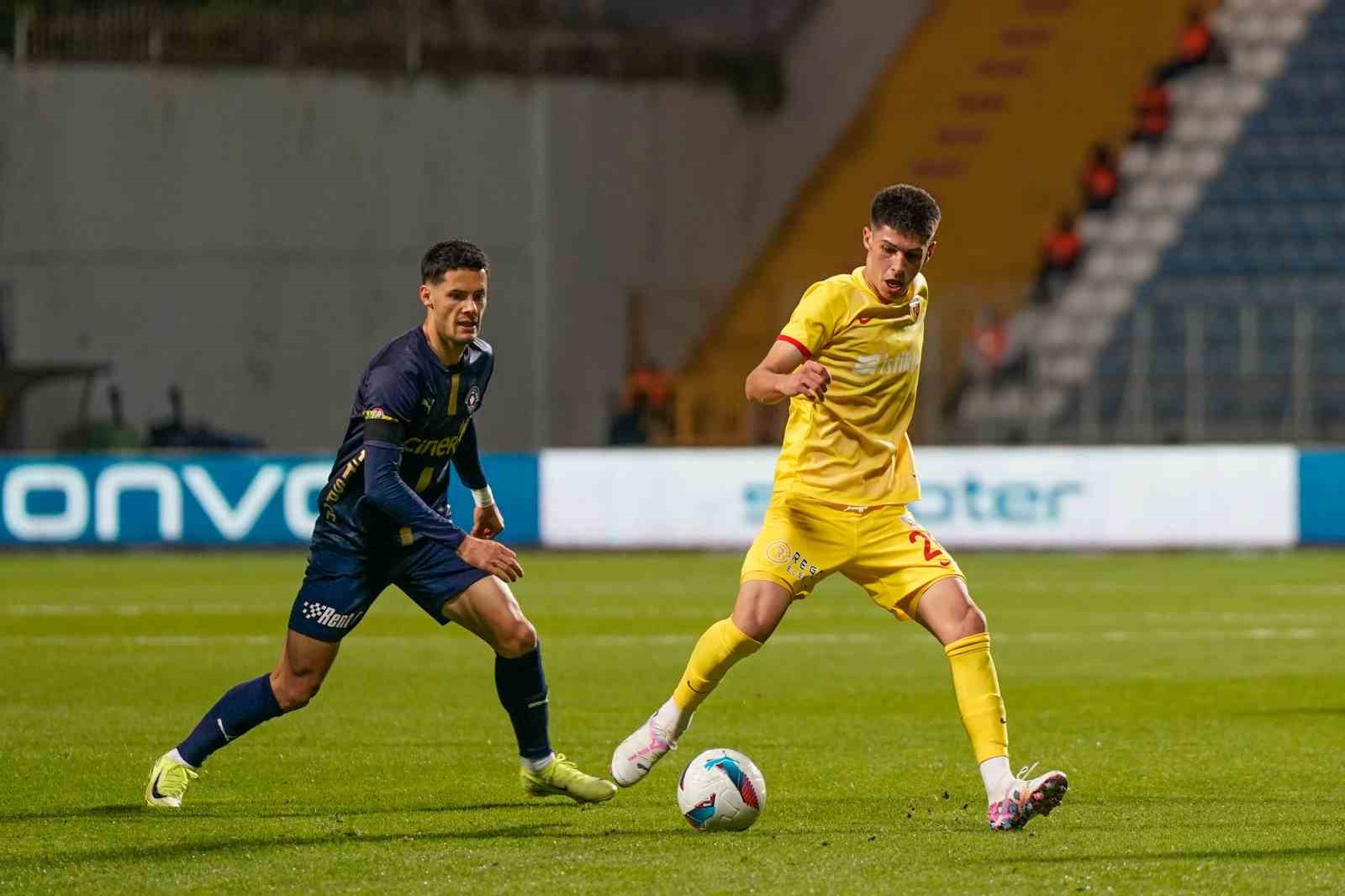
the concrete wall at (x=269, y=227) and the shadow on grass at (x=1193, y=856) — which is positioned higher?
the concrete wall at (x=269, y=227)

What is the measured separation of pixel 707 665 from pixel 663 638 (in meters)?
6.62

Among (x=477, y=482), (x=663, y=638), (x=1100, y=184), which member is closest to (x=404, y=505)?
(x=477, y=482)

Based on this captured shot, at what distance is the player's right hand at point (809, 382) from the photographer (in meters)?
6.75

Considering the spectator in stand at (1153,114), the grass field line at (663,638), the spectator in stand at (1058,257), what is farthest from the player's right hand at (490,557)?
the spectator in stand at (1153,114)

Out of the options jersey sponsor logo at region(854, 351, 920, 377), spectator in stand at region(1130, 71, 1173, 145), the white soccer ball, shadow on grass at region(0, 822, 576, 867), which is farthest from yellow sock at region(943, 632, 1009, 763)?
spectator in stand at region(1130, 71, 1173, 145)

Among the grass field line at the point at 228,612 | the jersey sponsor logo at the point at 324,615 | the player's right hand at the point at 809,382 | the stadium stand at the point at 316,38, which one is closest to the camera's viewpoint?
the player's right hand at the point at 809,382

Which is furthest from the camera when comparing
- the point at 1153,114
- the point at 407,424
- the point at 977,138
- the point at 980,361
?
the point at 977,138

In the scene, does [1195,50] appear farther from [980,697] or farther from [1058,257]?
[980,697]

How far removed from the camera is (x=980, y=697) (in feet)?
23.4

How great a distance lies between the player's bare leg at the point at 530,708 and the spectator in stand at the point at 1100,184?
22.7m

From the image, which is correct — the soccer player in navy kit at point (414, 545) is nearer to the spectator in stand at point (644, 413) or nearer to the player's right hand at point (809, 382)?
the player's right hand at point (809, 382)

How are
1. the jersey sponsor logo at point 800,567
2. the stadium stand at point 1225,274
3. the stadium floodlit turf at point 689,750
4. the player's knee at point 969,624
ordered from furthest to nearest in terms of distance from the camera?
the stadium stand at point 1225,274 < the jersey sponsor logo at point 800,567 < the player's knee at point 969,624 < the stadium floodlit turf at point 689,750

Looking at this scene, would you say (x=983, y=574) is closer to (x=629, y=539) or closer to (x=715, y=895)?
(x=629, y=539)

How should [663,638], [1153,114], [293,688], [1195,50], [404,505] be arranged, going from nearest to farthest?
[404,505] < [293,688] < [663,638] < [1153,114] < [1195,50]
